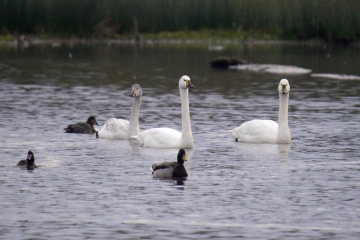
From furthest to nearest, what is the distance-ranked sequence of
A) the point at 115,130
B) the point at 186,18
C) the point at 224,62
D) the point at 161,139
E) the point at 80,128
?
the point at 186,18
the point at 224,62
the point at 80,128
the point at 115,130
the point at 161,139

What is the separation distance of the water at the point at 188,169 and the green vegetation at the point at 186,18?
2212 cm

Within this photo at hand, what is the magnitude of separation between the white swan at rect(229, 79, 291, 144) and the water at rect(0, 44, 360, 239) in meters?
0.24

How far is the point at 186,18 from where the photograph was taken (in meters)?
54.7

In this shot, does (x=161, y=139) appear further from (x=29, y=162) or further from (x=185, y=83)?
(x=29, y=162)

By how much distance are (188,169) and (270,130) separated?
3433 millimetres

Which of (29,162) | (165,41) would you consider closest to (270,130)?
(29,162)

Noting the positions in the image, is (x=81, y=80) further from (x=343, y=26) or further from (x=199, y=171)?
(x=343, y=26)

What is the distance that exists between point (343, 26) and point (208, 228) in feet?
144

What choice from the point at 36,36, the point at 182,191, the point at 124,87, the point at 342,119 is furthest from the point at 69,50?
the point at 182,191

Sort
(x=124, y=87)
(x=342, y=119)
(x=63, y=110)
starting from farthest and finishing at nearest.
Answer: (x=124, y=87), (x=63, y=110), (x=342, y=119)

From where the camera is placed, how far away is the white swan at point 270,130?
1745 centimetres

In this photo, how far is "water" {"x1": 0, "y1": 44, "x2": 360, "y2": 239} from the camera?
1092 cm

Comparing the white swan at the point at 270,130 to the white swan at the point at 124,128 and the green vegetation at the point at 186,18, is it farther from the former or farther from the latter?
the green vegetation at the point at 186,18

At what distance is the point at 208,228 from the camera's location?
1072 cm
